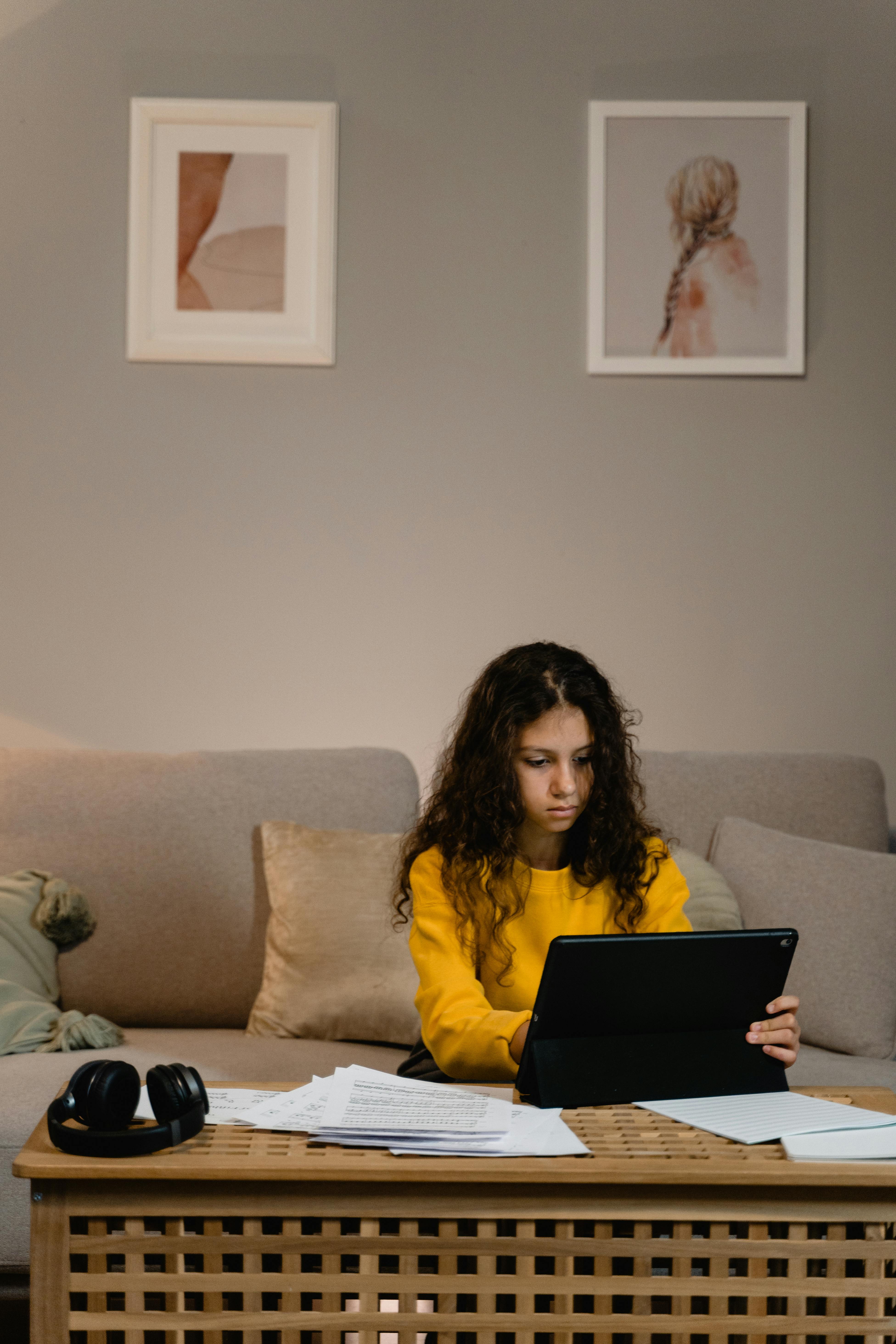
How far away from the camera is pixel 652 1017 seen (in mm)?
1046

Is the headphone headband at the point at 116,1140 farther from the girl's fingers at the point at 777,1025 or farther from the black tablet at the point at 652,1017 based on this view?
the girl's fingers at the point at 777,1025

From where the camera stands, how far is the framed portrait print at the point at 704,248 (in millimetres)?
2588

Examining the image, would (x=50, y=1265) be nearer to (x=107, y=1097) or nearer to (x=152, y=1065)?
(x=107, y=1097)

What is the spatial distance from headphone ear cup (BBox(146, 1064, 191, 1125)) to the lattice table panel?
3.0 inches

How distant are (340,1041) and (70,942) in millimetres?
519

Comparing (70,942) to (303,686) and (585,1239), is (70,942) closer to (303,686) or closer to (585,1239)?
(303,686)

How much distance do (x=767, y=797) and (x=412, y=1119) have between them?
1.46 metres

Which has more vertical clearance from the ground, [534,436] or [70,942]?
[534,436]

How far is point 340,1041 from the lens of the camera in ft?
6.42

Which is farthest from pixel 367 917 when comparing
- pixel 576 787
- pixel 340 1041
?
pixel 576 787

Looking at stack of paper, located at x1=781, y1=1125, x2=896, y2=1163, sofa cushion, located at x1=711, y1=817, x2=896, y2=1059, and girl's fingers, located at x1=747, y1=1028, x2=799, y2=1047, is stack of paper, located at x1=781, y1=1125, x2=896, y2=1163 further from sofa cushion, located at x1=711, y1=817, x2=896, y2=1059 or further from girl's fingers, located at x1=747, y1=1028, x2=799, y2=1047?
sofa cushion, located at x1=711, y1=817, x2=896, y2=1059

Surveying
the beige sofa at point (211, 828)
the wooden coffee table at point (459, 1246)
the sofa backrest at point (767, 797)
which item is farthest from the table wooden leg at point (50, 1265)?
the sofa backrest at point (767, 797)

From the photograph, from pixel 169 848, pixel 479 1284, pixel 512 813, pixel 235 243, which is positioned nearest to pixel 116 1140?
pixel 479 1284

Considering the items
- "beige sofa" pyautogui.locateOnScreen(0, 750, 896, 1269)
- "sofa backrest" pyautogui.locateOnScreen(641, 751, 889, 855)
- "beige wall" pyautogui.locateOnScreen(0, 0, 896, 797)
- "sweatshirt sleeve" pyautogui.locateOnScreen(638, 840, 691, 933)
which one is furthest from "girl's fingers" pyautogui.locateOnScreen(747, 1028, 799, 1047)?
"beige wall" pyautogui.locateOnScreen(0, 0, 896, 797)
